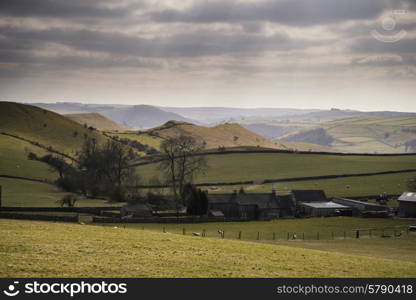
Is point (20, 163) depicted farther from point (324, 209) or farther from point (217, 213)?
point (324, 209)

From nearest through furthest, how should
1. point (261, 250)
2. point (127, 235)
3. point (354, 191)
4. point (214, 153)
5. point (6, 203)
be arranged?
point (261, 250), point (127, 235), point (6, 203), point (354, 191), point (214, 153)

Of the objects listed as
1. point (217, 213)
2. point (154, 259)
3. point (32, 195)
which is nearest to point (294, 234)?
point (217, 213)

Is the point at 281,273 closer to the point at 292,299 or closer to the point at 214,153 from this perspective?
the point at 292,299

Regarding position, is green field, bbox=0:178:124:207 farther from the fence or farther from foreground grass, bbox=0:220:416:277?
foreground grass, bbox=0:220:416:277

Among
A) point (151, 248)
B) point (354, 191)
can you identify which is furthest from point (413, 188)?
point (151, 248)

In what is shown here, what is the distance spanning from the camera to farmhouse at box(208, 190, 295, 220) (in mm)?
90375

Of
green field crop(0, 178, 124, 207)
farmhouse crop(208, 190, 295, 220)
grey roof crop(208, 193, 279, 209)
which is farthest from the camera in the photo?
grey roof crop(208, 193, 279, 209)

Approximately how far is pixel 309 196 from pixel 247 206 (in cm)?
1671

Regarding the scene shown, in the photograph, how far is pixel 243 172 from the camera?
14238 centimetres

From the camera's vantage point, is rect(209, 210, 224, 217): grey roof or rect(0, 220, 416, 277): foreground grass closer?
rect(0, 220, 416, 277): foreground grass

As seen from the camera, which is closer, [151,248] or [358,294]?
[358,294]

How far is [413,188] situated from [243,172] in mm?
49846

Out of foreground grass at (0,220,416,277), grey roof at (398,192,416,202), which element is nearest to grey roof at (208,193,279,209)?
grey roof at (398,192,416,202)

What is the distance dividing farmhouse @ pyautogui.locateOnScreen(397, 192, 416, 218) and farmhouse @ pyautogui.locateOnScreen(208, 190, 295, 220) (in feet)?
60.1
